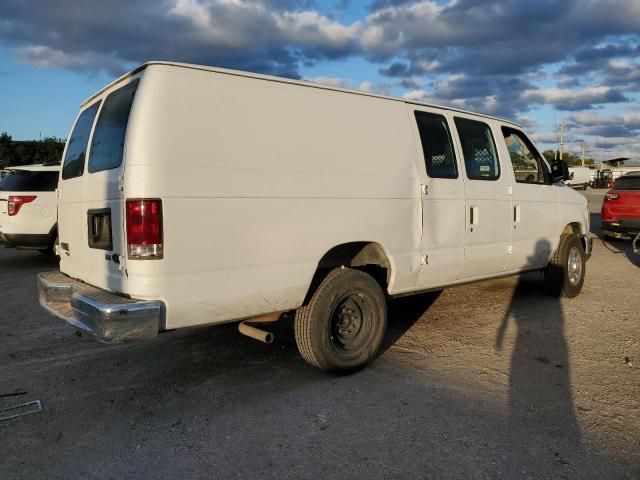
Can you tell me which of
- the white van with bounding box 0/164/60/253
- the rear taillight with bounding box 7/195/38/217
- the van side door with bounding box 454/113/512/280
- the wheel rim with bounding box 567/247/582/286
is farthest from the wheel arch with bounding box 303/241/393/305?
the rear taillight with bounding box 7/195/38/217

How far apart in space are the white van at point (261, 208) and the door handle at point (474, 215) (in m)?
0.03

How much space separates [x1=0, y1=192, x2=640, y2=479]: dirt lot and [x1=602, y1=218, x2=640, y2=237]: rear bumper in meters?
7.07

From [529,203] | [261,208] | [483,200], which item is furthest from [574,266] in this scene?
[261,208]

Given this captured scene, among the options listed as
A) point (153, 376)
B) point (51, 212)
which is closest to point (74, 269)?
point (153, 376)

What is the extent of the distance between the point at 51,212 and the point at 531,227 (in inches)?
326

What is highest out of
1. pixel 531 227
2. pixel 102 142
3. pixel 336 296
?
pixel 102 142

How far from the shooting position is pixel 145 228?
332 centimetres

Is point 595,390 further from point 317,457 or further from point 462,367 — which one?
point 317,457

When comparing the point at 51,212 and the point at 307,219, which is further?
the point at 51,212

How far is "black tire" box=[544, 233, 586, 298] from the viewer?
6.89 metres

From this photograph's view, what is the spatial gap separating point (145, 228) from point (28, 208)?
769cm

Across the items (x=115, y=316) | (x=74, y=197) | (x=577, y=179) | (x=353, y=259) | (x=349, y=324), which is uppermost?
(x=577, y=179)

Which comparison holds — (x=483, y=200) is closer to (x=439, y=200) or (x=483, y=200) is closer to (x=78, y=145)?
(x=439, y=200)

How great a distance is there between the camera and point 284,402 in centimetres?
395
